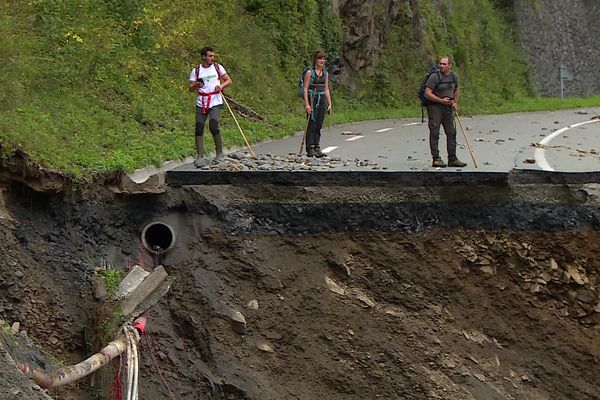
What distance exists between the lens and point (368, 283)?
383 inches

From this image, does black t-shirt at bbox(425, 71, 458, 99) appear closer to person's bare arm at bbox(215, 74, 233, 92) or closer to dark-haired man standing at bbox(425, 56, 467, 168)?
dark-haired man standing at bbox(425, 56, 467, 168)

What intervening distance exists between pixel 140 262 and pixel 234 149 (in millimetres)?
4959

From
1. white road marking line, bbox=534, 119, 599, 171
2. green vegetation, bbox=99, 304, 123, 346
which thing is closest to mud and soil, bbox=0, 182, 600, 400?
green vegetation, bbox=99, 304, 123, 346

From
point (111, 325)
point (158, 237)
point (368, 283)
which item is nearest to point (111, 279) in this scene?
point (111, 325)

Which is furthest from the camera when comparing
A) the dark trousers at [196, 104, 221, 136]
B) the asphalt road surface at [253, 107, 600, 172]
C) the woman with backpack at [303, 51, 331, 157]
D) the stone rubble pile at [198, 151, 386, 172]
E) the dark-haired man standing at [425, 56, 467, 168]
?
the woman with backpack at [303, 51, 331, 157]

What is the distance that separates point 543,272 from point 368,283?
80.9 inches

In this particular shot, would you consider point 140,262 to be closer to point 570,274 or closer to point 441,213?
point 441,213

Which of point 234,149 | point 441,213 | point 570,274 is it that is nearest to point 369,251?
point 441,213

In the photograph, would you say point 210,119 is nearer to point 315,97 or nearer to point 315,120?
point 315,97

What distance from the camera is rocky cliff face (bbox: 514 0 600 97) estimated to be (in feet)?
132

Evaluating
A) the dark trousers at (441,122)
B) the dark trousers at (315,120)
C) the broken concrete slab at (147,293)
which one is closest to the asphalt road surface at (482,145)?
the dark trousers at (441,122)

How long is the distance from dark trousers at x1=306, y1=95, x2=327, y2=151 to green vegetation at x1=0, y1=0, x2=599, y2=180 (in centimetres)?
170

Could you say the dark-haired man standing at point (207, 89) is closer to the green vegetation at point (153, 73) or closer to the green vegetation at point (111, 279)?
the green vegetation at point (153, 73)

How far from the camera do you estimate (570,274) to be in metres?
9.55
